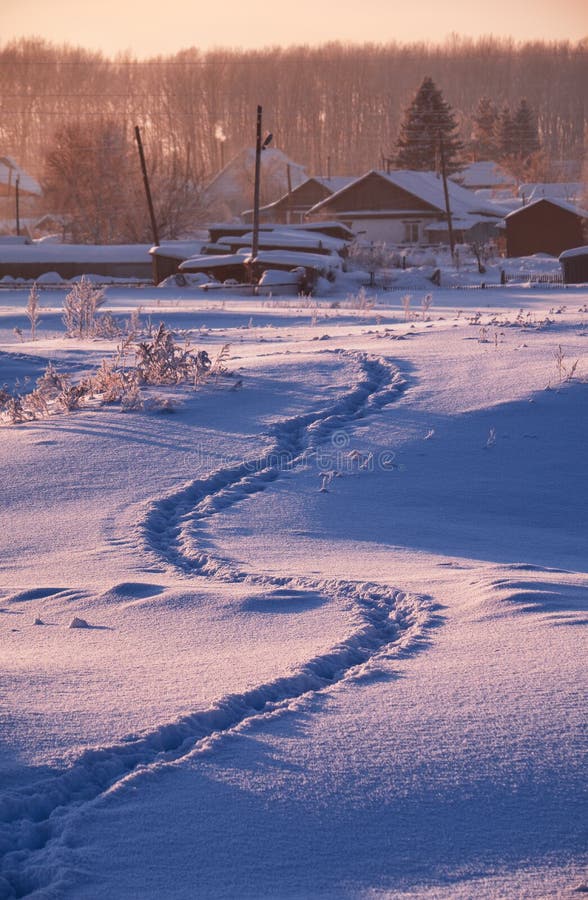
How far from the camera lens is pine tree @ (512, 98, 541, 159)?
11638cm

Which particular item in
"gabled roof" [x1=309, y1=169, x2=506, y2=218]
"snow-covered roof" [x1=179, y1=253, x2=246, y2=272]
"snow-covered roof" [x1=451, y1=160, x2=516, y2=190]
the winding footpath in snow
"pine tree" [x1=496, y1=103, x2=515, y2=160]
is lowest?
the winding footpath in snow

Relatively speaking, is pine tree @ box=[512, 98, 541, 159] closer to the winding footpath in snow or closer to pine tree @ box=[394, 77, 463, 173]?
pine tree @ box=[394, 77, 463, 173]

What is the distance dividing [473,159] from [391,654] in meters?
123

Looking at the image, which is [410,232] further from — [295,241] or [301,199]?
[295,241]

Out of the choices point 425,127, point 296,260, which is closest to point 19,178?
point 425,127

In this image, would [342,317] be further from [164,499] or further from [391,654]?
[391,654]

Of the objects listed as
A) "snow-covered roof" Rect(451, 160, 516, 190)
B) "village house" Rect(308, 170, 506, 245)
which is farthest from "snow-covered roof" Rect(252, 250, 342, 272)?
"snow-covered roof" Rect(451, 160, 516, 190)

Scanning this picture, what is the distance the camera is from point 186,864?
254cm

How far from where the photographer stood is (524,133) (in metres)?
117

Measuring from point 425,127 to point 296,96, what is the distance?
68.2 meters

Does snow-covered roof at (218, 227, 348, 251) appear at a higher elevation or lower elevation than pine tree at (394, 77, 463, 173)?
lower

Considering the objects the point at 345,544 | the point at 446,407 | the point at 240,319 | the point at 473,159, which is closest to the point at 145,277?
the point at 240,319

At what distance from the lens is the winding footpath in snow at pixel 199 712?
8.72ft

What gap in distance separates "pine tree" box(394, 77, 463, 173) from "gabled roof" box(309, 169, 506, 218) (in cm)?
1712
